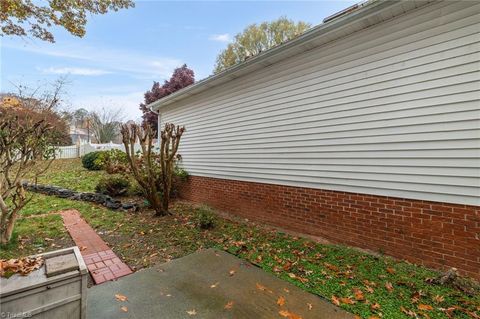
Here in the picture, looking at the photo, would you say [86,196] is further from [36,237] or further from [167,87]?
[167,87]

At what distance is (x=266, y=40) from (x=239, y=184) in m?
14.5

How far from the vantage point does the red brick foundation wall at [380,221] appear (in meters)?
3.04

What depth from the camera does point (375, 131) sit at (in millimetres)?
3766

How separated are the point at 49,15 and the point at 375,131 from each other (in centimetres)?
728

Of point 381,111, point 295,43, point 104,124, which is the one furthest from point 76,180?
point 104,124

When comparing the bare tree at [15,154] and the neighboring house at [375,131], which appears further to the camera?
the bare tree at [15,154]

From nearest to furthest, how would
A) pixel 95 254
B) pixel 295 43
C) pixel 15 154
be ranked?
pixel 95 254 < pixel 15 154 < pixel 295 43

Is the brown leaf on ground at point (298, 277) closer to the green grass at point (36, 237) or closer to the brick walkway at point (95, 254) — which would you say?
the brick walkway at point (95, 254)

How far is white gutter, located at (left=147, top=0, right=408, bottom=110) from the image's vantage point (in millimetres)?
3409

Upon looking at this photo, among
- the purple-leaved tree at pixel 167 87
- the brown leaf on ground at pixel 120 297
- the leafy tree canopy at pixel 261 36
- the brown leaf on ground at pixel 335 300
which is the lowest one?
the brown leaf on ground at pixel 335 300

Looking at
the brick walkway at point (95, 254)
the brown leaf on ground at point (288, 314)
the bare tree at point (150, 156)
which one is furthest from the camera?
the bare tree at point (150, 156)

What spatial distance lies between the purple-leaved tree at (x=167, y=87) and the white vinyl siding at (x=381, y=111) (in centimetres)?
1328

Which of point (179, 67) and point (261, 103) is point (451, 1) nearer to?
point (261, 103)

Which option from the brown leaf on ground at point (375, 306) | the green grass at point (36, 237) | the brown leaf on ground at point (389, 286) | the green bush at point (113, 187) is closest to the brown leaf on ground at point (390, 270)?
the brown leaf on ground at point (389, 286)
